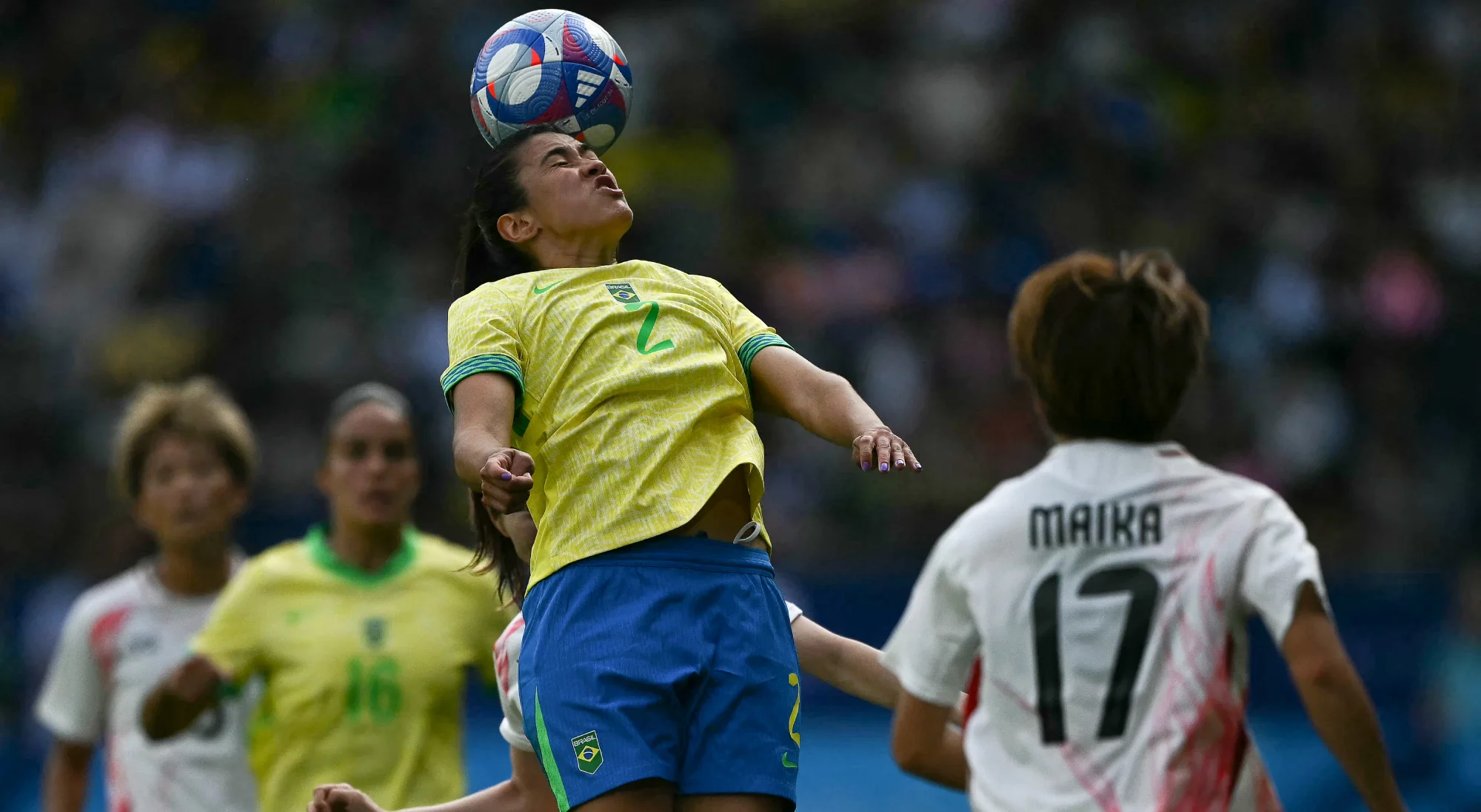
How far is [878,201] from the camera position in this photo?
13.7 meters

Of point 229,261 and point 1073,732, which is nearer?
point 1073,732

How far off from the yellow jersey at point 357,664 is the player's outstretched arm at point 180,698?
0.31 meters

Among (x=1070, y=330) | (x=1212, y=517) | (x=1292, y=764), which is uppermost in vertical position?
(x=1070, y=330)

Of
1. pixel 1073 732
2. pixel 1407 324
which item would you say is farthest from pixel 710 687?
pixel 1407 324

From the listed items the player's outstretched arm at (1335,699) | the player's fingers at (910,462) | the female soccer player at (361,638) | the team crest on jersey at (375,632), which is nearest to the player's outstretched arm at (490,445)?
the player's fingers at (910,462)

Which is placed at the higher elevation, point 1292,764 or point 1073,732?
point 1073,732

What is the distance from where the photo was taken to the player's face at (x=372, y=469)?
19.7 ft

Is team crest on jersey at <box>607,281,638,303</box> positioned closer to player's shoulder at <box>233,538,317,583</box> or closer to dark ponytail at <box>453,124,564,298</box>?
dark ponytail at <box>453,124,564,298</box>

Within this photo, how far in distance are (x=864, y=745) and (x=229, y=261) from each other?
621cm

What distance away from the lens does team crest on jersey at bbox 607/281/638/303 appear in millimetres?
3748

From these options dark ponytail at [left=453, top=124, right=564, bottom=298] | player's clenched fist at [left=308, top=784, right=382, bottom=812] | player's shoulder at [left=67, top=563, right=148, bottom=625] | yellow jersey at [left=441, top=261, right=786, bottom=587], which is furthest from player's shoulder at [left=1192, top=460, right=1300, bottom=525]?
player's shoulder at [left=67, top=563, right=148, bottom=625]

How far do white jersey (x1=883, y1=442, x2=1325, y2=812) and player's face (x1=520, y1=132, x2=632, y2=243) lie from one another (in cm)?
99

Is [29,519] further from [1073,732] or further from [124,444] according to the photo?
[1073,732]

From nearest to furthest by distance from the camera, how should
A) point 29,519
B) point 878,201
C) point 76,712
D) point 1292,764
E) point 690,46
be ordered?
point 76,712, point 1292,764, point 29,519, point 878,201, point 690,46
